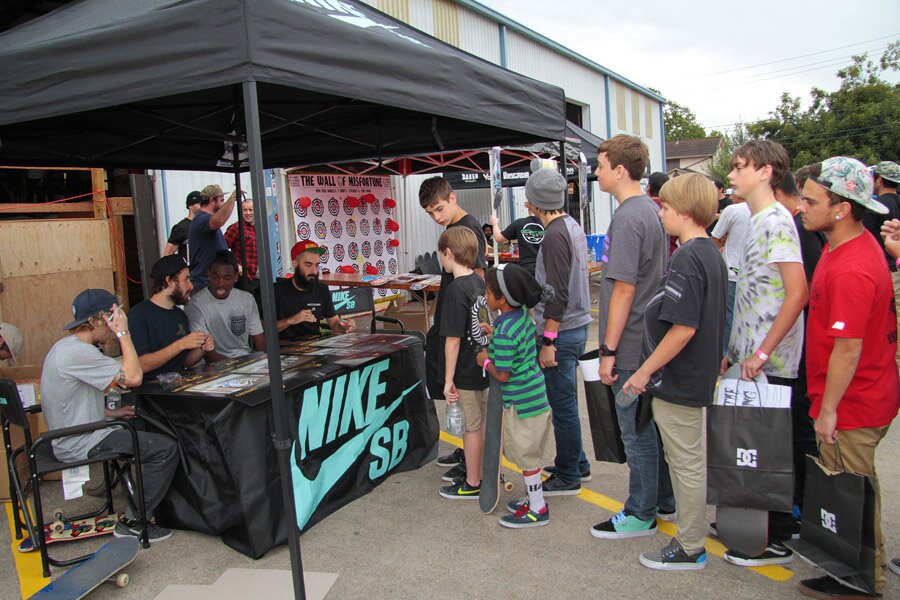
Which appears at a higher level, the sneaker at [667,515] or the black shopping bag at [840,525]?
the black shopping bag at [840,525]

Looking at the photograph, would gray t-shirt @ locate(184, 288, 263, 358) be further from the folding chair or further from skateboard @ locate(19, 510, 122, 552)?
skateboard @ locate(19, 510, 122, 552)

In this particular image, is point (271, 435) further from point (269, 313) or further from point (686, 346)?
point (686, 346)

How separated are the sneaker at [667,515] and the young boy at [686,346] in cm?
51

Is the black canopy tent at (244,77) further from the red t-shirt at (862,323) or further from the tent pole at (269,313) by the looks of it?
the red t-shirt at (862,323)

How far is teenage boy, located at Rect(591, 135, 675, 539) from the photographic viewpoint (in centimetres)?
307

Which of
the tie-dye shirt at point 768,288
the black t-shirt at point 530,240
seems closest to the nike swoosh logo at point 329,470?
the black t-shirt at point 530,240

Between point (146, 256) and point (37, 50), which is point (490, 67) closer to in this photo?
point (37, 50)

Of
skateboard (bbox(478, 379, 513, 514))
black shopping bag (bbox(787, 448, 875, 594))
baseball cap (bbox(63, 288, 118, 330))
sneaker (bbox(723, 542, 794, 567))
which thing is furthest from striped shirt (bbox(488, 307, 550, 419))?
baseball cap (bbox(63, 288, 118, 330))

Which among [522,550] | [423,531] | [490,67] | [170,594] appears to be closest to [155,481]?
[170,594]

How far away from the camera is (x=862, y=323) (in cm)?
245

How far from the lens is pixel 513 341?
3.27 m

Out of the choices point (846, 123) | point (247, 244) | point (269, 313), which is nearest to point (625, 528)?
point (269, 313)

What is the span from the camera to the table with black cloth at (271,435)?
10.6 feet

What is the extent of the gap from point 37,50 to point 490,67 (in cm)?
233
